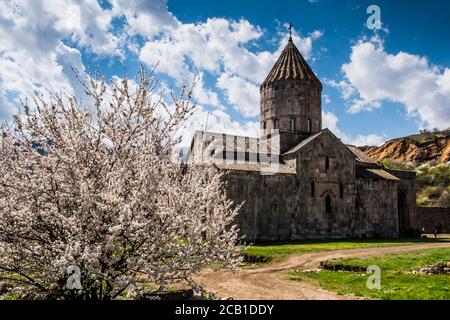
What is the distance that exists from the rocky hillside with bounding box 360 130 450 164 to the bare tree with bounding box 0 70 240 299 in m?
80.8

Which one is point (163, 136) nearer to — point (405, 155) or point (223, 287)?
point (223, 287)

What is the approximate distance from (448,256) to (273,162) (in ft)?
45.8

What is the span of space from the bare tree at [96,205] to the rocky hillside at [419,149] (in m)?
80.8

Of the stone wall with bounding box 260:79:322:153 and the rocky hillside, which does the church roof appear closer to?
the stone wall with bounding box 260:79:322:153


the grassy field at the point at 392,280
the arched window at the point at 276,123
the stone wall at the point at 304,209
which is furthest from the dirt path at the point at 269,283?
the arched window at the point at 276,123

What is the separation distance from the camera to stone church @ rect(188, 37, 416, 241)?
25594 millimetres

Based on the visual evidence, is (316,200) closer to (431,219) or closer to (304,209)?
(304,209)

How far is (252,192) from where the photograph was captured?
1000 inches

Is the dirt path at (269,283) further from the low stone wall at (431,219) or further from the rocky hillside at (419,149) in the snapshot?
the rocky hillside at (419,149)

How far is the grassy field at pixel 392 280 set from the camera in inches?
393

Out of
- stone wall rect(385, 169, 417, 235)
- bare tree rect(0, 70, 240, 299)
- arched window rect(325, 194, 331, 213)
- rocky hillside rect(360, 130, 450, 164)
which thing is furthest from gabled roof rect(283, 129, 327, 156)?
rocky hillside rect(360, 130, 450, 164)

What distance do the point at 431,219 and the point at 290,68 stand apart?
79.3ft
